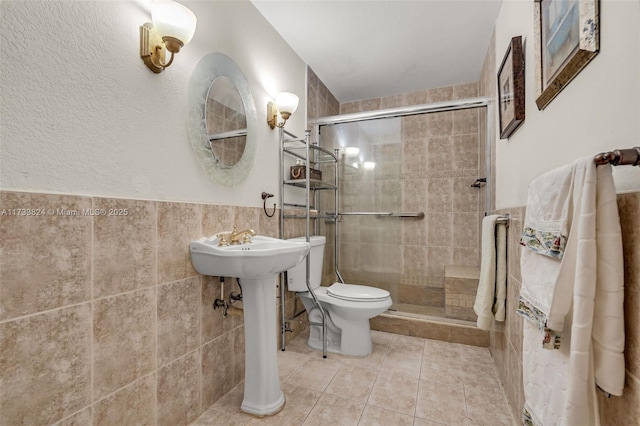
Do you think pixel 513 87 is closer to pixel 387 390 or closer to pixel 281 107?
pixel 281 107

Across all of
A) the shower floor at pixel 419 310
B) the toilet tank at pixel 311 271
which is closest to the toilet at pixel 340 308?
the toilet tank at pixel 311 271

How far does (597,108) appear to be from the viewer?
0.76 m

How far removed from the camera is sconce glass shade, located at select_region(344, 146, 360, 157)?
275 centimetres

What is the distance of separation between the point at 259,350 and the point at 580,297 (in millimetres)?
1332

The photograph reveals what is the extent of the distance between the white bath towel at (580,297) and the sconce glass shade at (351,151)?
2.02 metres

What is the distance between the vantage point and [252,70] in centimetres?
190

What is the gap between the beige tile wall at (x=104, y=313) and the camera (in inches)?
32.9

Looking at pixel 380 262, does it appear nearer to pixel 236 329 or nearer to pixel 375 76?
pixel 236 329

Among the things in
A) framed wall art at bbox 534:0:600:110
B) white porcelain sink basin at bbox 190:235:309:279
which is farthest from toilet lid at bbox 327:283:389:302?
framed wall art at bbox 534:0:600:110

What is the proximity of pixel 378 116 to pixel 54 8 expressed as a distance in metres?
2.13

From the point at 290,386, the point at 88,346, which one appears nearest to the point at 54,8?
the point at 88,346

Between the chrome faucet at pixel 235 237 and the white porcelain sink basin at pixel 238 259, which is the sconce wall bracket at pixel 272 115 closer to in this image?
the chrome faucet at pixel 235 237

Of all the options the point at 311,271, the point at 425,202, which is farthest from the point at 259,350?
the point at 425,202

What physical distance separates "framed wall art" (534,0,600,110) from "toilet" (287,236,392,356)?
59.1 inches
